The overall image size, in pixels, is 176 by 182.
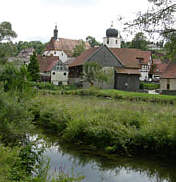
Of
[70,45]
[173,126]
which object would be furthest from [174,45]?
[70,45]

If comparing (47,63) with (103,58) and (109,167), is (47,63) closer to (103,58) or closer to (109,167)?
(103,58)

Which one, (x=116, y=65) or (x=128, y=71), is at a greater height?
(x=116, y=65)

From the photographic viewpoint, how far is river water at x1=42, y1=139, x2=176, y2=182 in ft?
29.7

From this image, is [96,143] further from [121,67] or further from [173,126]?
[121,67]

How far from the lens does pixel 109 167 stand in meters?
10.1

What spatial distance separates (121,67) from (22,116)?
46.3 meters

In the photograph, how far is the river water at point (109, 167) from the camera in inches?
356

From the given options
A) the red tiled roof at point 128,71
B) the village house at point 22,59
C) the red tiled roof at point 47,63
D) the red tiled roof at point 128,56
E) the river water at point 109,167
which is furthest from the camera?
the red tiled roof at point 47,63

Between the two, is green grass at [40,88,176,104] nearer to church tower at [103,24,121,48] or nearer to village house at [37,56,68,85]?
village house at [37,56,68,85]

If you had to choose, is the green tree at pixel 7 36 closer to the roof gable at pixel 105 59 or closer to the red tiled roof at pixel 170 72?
the roof gable at pixel 105 59

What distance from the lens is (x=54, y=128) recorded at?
1593 cm

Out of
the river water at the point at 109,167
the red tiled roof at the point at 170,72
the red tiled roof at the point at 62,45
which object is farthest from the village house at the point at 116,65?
the river water at the point at 109,167

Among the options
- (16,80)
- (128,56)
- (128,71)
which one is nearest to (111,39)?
(128,56)

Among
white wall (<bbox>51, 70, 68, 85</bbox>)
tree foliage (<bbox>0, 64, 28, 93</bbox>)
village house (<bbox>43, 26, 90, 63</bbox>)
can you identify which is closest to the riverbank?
tree foliage (<bbox>0, 64, 28, 93</bbox>)
